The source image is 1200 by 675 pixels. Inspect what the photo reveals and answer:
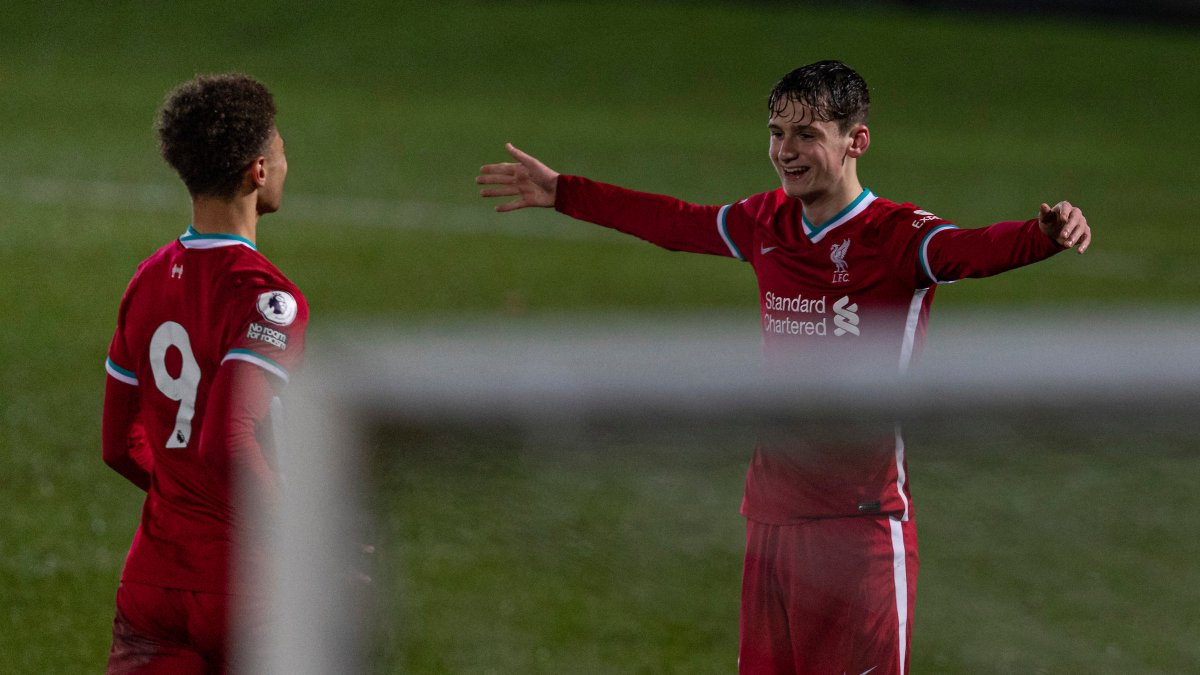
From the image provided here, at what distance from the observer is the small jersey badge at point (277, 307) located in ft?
9.57

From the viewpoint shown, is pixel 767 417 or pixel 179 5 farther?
pixel 179 5

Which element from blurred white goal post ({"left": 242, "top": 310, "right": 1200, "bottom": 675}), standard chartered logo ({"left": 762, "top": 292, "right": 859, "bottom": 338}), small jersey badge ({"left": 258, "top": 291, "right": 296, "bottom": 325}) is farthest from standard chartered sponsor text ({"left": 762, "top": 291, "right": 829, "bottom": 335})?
blurred white goal post ({"left": 242, "top": 310, "right": 1200, "bottom": 675})

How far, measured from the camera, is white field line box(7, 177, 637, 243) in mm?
16156

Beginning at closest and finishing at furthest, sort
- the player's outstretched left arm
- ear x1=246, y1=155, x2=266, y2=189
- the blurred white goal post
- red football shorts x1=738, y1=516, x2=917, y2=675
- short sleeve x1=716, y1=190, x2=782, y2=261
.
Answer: the blurred white goal post < red football shorts x1=738, y1=516, x2=917, y2=675 < the player's outstretched left arm < ear x1=246, y1=155, x2=266, y2=189 < short sleeve x1=716, y1=190, x2=782, y2=261

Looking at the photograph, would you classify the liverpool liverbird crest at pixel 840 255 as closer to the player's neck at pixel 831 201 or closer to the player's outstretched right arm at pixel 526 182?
the player's neck at pixel 831 201

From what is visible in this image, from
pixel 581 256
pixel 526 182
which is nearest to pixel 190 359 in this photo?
pixel 526 182

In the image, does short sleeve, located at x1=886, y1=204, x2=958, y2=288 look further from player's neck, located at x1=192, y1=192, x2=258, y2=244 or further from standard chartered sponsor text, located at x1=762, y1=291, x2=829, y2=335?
player's neck, located at x1=192, y1=192, x2=258, y2=244

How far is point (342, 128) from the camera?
22562 mm

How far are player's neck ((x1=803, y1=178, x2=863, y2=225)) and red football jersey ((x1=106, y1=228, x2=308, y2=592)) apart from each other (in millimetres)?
1134

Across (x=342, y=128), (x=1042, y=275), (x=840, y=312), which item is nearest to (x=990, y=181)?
(x=1042, y=275)

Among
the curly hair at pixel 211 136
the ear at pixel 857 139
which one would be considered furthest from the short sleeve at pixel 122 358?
the ear at pixel 857 139

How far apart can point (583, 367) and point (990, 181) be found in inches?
742

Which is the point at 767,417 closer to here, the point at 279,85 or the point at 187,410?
the point at 187,410

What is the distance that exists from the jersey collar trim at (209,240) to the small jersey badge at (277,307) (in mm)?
141
